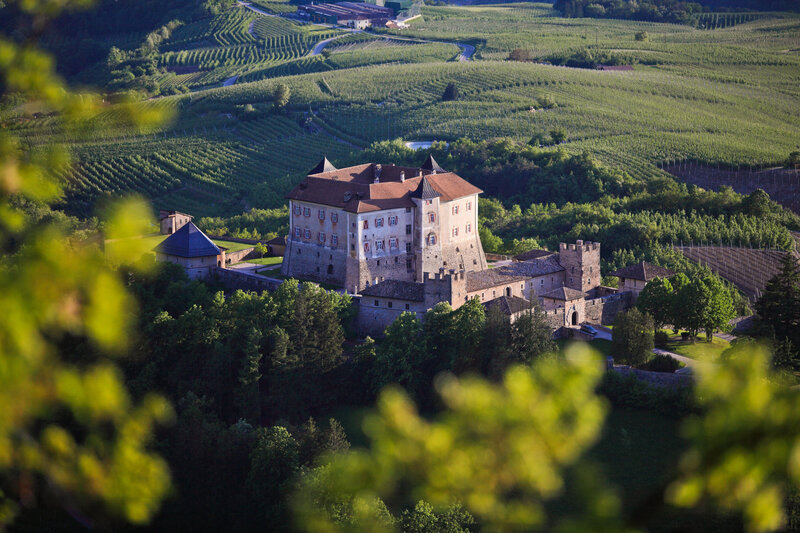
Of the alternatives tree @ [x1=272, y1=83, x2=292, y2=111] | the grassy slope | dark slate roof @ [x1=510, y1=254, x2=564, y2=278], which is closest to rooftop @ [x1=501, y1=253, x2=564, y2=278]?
dark slate roof @ [x1=510, y1=254, x2=564, y2=278]

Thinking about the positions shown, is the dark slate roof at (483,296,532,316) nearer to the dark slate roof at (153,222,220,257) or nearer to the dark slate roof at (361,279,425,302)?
the dark slate roof at (361,279,425,302)

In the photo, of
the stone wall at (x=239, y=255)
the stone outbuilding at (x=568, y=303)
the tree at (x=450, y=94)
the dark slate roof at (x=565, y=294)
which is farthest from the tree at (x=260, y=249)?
the tree at (x=450, y=94)

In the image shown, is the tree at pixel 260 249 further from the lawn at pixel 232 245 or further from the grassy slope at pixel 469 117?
the grassy slope at pixel 469 117

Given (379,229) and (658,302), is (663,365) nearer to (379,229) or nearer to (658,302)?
(658,302)

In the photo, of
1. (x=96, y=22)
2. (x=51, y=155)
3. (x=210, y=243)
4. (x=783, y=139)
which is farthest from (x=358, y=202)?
(x=96, y=22)

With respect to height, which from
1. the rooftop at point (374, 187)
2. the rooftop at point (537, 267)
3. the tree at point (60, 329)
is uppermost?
the tree at point (60, 329)

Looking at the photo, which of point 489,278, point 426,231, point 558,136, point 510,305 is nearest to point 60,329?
point 510,305
